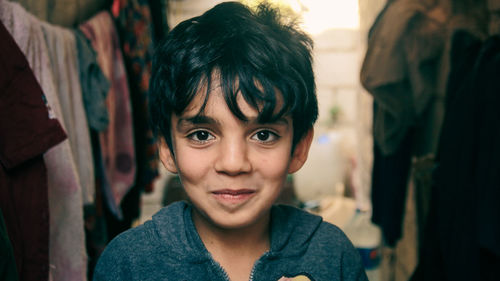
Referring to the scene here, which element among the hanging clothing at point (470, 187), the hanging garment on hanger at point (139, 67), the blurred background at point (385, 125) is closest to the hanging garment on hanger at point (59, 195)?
the blurred background at point (385, 125)

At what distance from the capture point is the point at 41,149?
0.78 meters

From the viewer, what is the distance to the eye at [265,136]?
0.66 metres

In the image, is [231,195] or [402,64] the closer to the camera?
[231,195]

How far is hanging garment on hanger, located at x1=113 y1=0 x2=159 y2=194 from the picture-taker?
1905 mm

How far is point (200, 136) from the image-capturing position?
0.65m

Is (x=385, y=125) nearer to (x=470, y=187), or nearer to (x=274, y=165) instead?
(x=470, y=187)

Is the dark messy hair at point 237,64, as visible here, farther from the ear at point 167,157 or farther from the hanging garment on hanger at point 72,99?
the hanging garment on hanger at point 72,99

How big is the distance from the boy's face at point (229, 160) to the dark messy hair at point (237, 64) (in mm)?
19

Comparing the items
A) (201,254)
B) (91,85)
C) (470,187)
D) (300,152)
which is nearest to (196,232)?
(201,254)

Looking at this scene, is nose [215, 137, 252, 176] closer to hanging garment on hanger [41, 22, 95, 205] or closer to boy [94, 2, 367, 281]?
boy [94, 2, 367, 281]

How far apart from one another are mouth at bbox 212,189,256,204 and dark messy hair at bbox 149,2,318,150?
0.12 meters

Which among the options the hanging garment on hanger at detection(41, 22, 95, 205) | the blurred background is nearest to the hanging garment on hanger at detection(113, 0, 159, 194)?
the blurred background

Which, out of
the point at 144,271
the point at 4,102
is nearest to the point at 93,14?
the point at 4,102

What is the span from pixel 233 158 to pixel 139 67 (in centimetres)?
151
